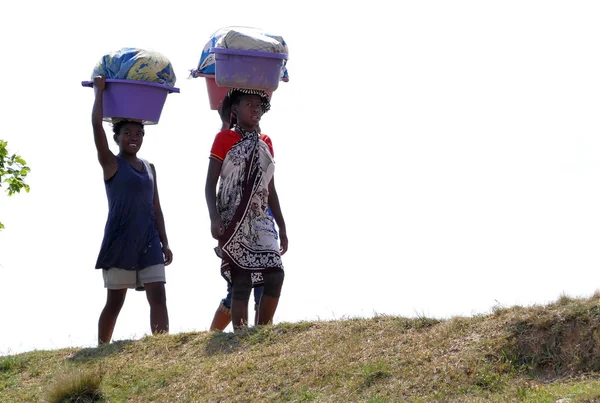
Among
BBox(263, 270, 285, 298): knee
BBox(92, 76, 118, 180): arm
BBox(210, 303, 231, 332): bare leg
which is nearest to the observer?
BBox(263, 270, 285, 298): knee

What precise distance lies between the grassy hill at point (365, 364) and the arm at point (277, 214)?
0.96 metres

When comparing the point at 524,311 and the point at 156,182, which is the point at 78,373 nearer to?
the point at 156,182

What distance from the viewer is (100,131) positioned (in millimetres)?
7645

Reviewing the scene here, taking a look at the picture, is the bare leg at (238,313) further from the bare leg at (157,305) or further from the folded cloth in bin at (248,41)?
the folded cloth in bin at (248,41)

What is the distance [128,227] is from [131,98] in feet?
3.47

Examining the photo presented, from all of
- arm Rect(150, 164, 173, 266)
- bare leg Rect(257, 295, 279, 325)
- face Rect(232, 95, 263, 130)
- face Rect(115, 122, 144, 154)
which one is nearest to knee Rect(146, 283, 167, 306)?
arm Rect(150, 164, 173, 266)

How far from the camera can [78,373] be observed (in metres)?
6.59

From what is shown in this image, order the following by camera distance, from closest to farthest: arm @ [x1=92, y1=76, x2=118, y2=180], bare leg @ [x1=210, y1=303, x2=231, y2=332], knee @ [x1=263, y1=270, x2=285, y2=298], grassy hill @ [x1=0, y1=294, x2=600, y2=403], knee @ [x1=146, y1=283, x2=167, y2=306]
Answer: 1. grassy hill @ [x1=0, y1=294, x2=600, y2=403]
2. knee @ [x1=263, y1=270, x2=285, y2=298]
3. arm @ [x1=92, y1=76, x2=118, y2=180]
4. knee @ [x1=146, y1=283, x2=167, y2=306]
5. bare leg @ [x1=210, y1=303, x2=231, y2=332]

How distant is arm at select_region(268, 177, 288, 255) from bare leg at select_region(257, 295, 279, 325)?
0.59 metres

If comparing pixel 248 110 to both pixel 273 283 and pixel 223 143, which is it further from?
pixel 273 283

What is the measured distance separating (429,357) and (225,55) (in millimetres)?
2940

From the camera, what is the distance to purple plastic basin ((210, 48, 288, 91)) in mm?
7414

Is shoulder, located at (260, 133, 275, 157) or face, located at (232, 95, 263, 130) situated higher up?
face, located at (232, 95, 263, 130)

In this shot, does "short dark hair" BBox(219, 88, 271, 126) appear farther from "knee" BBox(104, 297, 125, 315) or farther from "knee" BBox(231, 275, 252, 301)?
"knee" BBox(104, 297, 125, 315)
